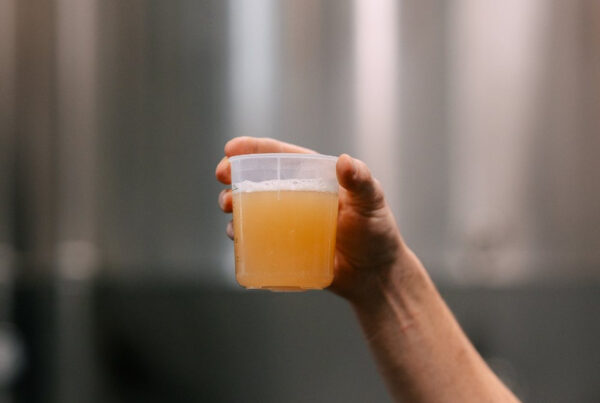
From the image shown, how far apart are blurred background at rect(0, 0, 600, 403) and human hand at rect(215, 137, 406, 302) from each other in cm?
78

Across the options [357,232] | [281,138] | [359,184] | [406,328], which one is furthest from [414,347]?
[281,138]

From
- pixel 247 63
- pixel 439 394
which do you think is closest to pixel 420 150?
pixel 247 63

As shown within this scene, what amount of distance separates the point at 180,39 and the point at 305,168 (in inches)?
46.4

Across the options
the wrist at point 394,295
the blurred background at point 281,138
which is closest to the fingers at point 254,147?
the wrist at point 394,295

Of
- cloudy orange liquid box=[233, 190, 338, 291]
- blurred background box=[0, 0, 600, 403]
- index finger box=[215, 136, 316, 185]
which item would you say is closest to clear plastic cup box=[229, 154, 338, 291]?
cloudy orange liquid box=[233, 190, 338, 291]

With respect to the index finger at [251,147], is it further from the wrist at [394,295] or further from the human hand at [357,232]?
the wrist at [394,295]

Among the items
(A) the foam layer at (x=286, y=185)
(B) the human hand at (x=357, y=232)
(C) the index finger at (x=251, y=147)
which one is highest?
(C) the index finger at (x=251, y=147)

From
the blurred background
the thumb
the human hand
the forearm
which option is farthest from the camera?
the blurred background

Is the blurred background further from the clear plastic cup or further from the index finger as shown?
the clear plastic cup

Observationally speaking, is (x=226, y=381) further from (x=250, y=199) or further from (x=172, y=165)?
(x=250, y=199)

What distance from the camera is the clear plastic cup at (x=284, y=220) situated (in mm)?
948

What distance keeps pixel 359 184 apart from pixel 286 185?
10cm

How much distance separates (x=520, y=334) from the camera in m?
1.96

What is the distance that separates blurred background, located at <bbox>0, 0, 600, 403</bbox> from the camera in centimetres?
195
